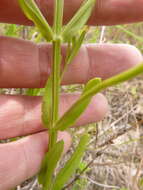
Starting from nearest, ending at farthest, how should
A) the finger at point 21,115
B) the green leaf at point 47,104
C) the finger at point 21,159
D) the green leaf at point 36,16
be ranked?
the green leaf at point 36,16 → the green leaf at point 47,104 → the finger at point 21,159 → the finger at point 21,115

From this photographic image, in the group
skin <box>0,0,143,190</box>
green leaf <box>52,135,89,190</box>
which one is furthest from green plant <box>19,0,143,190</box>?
skin <box>0,0,143,190</box>

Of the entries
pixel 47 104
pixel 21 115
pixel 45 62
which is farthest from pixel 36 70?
pixel 47 104

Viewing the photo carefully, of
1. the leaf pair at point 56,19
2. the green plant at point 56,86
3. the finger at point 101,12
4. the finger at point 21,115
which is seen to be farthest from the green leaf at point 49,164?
the finger at point 101,12

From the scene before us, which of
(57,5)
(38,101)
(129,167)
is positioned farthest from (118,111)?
(57,5)

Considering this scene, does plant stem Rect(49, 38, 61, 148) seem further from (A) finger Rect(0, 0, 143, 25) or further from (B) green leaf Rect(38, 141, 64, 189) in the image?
(A) finger Rect(0, 0, 143, 25)

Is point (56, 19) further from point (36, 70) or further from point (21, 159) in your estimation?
point (21, 159)

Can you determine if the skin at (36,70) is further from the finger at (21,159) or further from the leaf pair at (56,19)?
the leaf pair at (56,19)

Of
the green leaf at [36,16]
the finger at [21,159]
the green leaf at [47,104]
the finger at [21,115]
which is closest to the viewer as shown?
the green leaf at [36,16]

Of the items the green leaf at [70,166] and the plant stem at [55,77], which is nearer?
the plant stem at [55,77]
